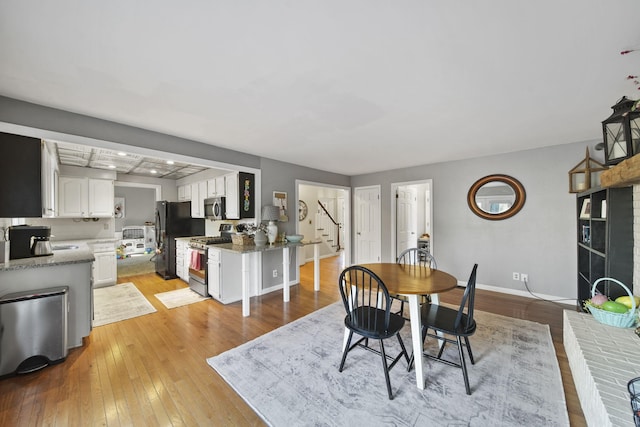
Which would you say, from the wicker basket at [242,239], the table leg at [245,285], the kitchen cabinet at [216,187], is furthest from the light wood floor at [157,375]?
the kitchen cabinet at [216,187]

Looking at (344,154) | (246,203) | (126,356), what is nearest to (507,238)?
(344,154)

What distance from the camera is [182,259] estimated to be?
16.3 ft

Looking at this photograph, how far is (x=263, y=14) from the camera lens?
1.24 metres

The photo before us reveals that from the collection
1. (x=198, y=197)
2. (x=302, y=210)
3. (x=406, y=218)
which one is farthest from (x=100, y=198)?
(x=406, y=218)

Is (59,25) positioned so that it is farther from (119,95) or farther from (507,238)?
(507,238)

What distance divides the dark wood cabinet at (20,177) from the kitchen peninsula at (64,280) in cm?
49

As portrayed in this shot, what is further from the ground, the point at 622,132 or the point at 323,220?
the point at 622,132

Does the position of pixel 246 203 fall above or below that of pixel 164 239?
above

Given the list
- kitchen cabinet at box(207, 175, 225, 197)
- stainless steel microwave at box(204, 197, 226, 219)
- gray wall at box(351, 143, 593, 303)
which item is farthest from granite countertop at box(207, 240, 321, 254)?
gray wall at box(351, 143, 593, 303)

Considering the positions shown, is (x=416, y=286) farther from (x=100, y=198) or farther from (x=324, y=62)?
(x=100, y=198)

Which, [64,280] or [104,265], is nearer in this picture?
[64,280]

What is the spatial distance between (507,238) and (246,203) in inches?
174

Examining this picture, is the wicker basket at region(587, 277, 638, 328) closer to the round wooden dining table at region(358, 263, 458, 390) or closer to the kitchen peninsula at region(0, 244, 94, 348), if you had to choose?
the round wooden dining table at region(358, 263, 458, 390)

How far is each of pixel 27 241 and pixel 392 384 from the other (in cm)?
378
